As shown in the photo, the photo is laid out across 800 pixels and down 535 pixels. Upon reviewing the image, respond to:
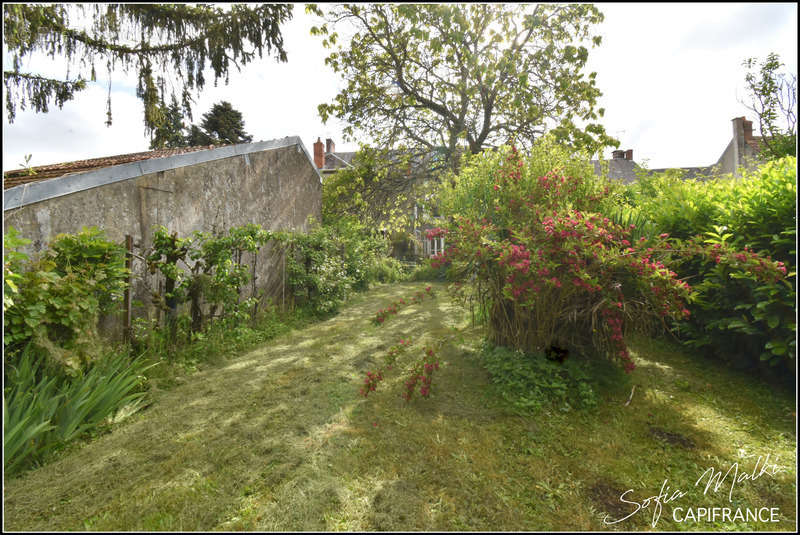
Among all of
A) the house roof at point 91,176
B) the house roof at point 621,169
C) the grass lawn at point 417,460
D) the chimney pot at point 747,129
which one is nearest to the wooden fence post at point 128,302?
the house roof at point 91,176

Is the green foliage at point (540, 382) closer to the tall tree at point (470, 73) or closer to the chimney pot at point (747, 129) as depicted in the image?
the tall tree at point (470, 73)

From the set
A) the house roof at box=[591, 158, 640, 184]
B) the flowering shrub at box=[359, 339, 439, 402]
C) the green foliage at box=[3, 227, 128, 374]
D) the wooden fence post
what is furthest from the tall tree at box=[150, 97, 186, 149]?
the house roof at box=[591, 158, 640, 184]

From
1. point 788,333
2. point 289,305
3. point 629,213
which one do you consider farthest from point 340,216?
point 788,333

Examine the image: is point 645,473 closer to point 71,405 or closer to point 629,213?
point 629,213

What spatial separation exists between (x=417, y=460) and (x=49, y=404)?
301cm

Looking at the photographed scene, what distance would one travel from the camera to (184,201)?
224 inches

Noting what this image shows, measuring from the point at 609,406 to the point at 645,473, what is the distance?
93 centimetres

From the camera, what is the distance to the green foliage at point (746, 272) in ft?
11.4

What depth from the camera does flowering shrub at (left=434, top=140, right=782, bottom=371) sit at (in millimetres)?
3463

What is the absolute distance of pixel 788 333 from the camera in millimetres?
3436

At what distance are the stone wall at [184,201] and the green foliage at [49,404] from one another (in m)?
1.44

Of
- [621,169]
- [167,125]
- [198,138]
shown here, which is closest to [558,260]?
[167,125]

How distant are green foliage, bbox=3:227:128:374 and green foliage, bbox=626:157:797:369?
238 inches
